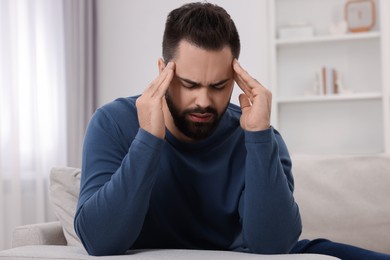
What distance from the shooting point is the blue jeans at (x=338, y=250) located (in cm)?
135

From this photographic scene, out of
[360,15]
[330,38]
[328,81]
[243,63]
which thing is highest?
[360,15]

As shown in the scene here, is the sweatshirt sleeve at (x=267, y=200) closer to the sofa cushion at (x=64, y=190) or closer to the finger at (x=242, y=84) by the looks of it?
the finger at (x=242, y=84)

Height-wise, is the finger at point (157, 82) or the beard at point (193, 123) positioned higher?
the finger at point (157, 82)

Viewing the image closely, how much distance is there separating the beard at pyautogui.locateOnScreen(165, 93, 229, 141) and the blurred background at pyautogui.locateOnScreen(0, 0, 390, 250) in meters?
2.18

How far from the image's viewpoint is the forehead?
1373 mm

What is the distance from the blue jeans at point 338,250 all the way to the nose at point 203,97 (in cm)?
46

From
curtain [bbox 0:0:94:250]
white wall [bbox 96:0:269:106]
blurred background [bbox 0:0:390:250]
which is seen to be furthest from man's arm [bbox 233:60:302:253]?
white wall [bbox 96:0:269:106]

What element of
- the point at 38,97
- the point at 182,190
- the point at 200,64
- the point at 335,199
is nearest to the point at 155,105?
the point at 200,64

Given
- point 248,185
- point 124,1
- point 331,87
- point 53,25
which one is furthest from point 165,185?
point 124,1

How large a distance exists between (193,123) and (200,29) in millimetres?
220

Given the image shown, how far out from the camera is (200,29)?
4.66 feet

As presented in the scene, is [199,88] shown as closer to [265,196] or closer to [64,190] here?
[265,196]

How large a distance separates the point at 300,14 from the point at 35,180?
84.1 inches

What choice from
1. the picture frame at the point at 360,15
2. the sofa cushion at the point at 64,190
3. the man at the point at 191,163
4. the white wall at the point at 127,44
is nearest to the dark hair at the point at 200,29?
the man at the point at 191,163
